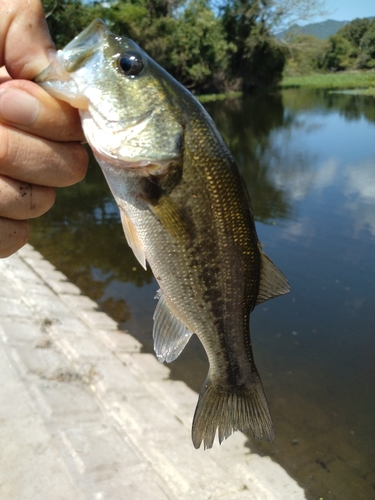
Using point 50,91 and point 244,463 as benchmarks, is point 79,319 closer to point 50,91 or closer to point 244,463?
point 244,463

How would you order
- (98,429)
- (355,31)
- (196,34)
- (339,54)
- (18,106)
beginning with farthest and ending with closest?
(355,31), (339,54), (196,34), (98,429), (18,106)

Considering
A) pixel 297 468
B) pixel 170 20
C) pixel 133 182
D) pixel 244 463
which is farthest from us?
pixel 170 20

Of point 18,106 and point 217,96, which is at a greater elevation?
point 18,106

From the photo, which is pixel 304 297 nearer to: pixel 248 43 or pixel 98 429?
pixel 98 429

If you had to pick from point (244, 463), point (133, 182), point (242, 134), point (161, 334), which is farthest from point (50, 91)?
point (242, 134)

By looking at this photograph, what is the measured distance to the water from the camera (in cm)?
463

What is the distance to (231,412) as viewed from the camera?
83.0 inches

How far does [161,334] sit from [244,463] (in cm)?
259

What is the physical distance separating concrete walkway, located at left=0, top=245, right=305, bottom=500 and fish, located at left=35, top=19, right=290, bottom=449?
1.78 metres

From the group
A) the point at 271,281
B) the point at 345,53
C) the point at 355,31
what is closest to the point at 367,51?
the point at 345,53

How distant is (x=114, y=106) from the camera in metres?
1.75

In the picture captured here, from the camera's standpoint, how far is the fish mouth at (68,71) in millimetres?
1649

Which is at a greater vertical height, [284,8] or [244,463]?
[284,8]

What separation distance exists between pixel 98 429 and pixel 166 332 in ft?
7.47
